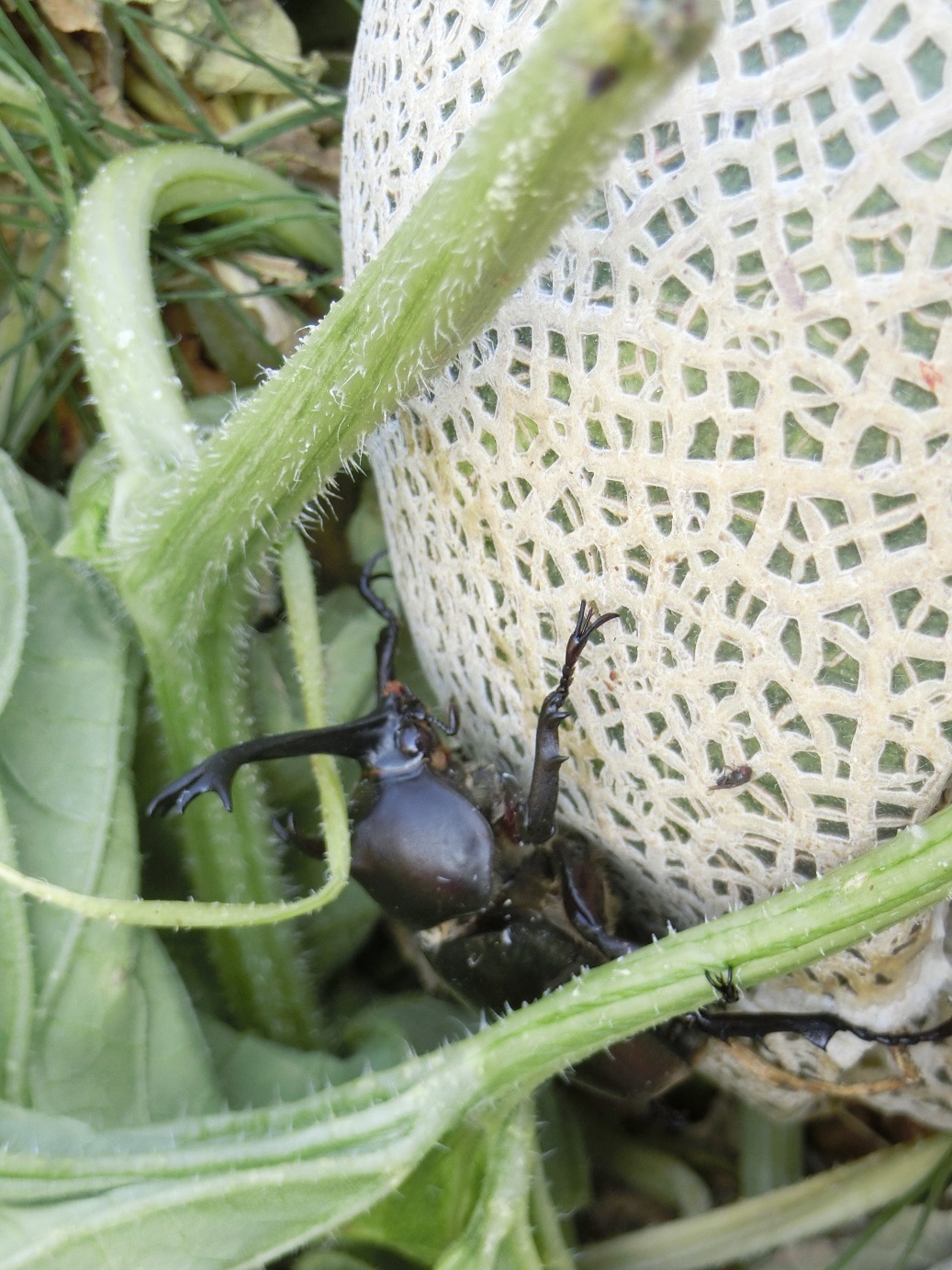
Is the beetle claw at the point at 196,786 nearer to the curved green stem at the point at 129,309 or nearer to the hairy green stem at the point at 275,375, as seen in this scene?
the hairy green stem at the point at 275,375

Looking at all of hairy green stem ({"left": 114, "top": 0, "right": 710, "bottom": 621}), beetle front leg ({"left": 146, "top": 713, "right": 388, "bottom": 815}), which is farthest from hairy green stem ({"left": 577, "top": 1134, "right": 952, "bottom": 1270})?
hairy green stem ({"left": 114, "top": 0, "right": 710, "bottom": 621})

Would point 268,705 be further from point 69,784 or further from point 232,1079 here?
point 232,1079

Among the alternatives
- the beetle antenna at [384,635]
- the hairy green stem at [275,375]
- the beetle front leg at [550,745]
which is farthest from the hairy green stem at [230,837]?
the beetle front leg at [550,745]

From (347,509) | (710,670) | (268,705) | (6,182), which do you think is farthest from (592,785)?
(6,182)

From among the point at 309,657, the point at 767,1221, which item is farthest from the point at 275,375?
the point at 767,1221

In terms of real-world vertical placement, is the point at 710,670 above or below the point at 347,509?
above

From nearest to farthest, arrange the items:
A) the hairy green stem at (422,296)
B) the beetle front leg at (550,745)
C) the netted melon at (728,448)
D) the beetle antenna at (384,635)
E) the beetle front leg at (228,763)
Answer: the hairy green stem at (422,296), the netted melon at (728,448), the beetle front leg at (550,745), the beetle front leg at (228,763), the beetle antenna at (384,635)
